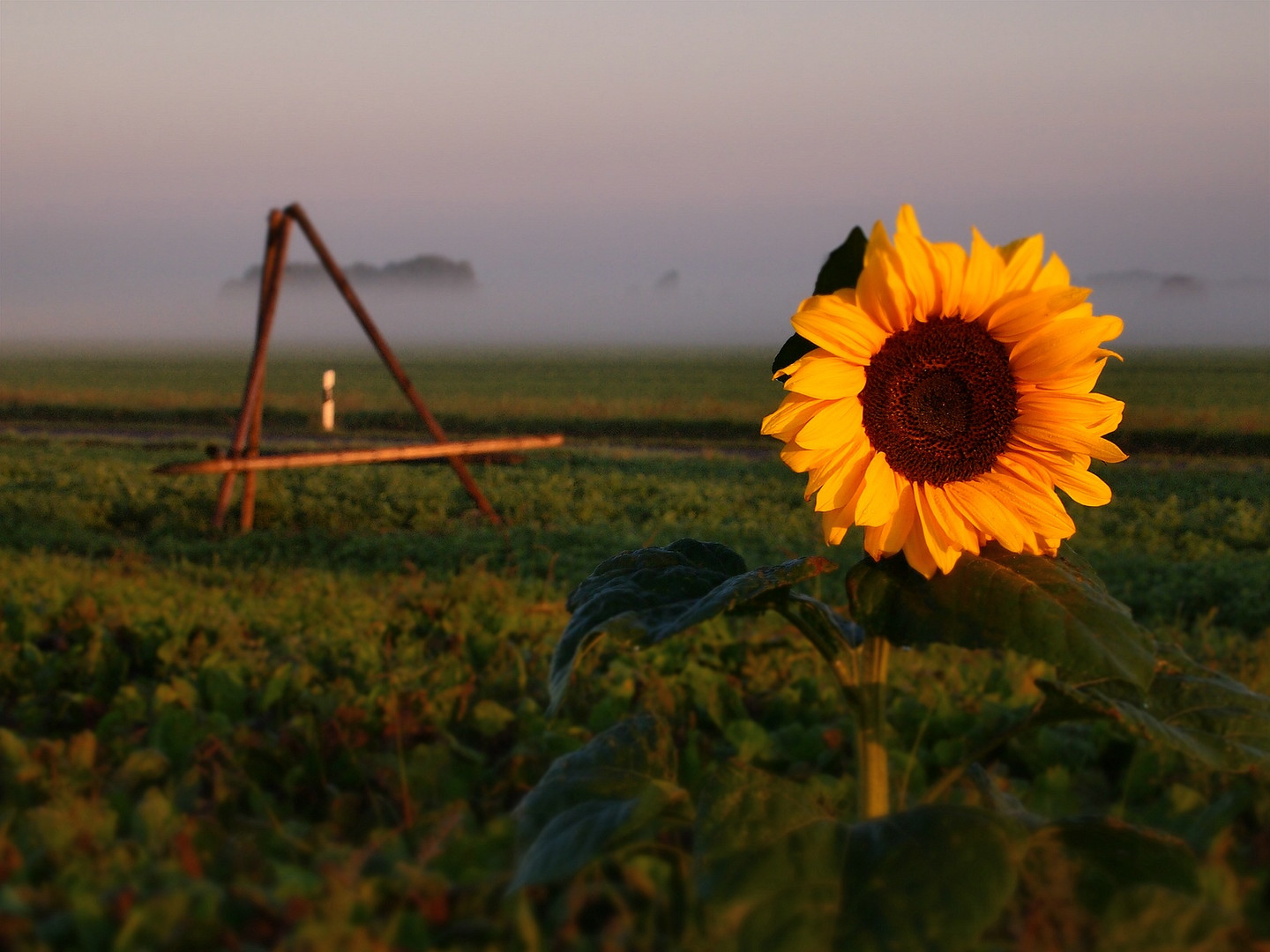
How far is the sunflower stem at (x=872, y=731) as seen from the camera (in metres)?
1.67

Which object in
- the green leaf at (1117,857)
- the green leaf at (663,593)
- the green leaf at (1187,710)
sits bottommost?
the green leaf at (1117,857)

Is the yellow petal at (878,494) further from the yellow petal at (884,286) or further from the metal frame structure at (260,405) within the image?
the metal frame structure at (260,405)

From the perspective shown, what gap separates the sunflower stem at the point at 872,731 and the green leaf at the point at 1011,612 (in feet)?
0.72

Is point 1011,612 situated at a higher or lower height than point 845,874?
higher

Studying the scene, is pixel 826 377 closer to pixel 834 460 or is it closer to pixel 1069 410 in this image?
pixel 834 460

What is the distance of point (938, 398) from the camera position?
1.50 m

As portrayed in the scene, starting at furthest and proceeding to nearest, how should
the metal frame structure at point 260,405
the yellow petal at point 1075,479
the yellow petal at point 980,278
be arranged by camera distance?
the metal frame structure at point 260,405, the yellow petal at point 1075,479, the yellow petal at point 980,278

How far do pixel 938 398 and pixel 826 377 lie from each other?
18cm

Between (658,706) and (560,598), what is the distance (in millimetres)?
2264

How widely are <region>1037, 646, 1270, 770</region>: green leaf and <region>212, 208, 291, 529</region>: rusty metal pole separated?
7.62 meters

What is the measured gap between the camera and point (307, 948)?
1.53m

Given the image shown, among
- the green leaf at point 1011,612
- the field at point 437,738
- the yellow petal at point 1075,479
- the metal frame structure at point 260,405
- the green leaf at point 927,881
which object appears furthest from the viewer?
the metal frame structure at point 260,405

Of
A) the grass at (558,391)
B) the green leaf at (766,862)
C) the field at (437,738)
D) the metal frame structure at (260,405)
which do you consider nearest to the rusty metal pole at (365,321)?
the metal frame structure at (260,405)

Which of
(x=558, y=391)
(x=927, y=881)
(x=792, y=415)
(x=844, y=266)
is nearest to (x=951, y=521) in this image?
(x=792, y=415)
